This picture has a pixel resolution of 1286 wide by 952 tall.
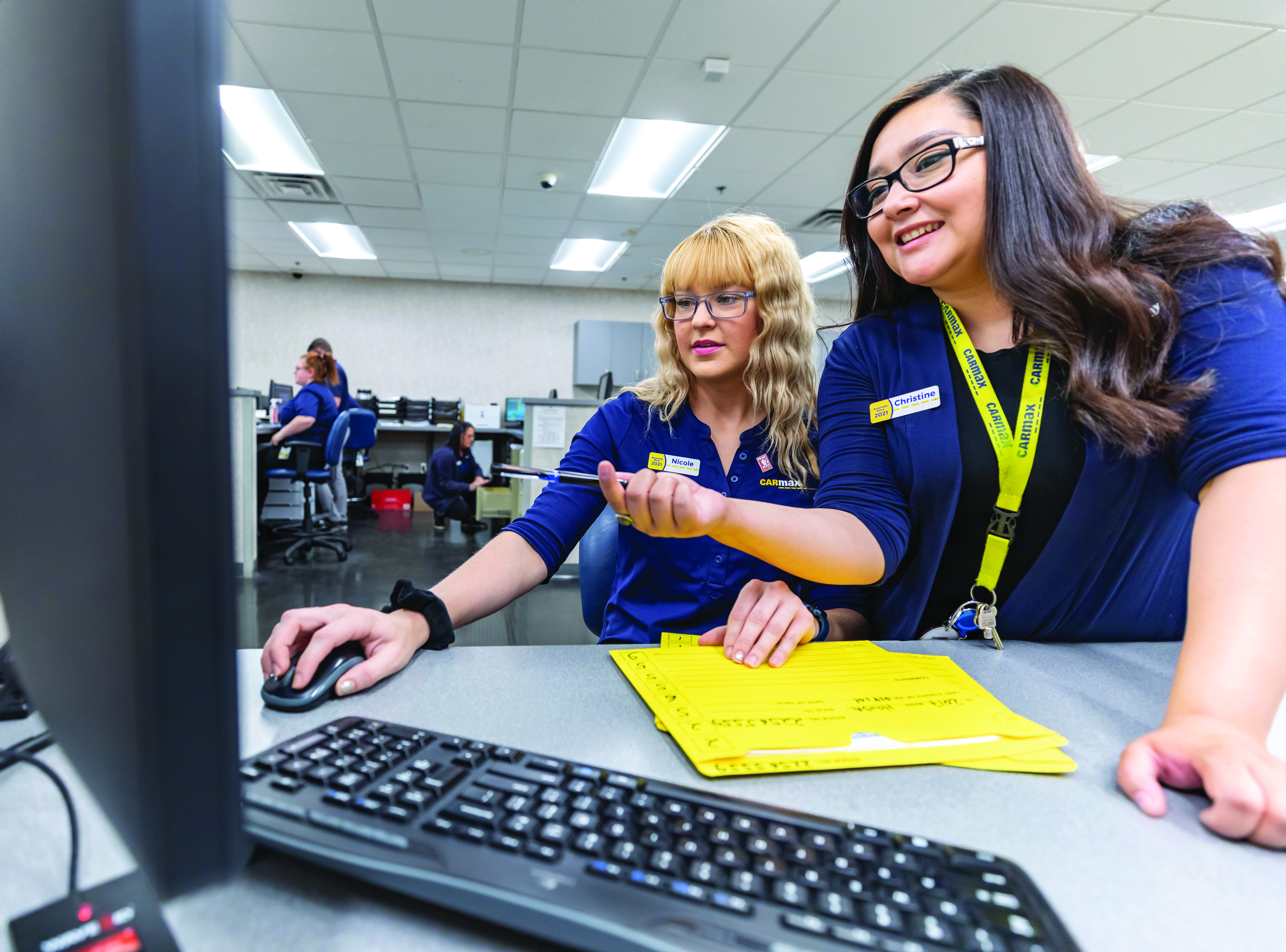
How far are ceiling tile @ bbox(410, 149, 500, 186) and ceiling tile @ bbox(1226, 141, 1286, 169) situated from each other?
15.5 ft

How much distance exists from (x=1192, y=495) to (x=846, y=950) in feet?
2.31

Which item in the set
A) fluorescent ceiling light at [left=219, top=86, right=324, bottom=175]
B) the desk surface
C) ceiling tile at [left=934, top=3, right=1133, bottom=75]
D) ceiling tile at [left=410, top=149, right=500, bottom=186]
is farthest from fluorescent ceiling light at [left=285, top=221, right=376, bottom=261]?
the desk surface

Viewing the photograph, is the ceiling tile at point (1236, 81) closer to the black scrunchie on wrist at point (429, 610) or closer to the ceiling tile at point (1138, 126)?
the ceiling tile at point (1138, 126)

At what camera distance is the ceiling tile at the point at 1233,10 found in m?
2.72

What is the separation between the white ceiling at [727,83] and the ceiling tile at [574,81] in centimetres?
1

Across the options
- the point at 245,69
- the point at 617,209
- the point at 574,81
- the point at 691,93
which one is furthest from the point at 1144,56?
the point at 245,69

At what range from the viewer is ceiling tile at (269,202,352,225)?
543 cm

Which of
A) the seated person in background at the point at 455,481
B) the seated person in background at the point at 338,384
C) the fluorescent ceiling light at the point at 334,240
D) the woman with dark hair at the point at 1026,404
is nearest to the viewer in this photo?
the woman with dark hair at the point at 1026,404

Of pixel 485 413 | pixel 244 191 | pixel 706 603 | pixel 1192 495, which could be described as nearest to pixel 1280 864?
pixel 1192 495

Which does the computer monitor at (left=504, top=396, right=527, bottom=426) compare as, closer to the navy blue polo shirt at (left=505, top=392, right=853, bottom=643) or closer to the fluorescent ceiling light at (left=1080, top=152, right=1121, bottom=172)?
the fluorescent ceiling light at (left=1080, top=152, right=1121, bottom=172)

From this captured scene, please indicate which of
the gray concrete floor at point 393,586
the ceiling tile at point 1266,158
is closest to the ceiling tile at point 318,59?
the gray concrete floor at point 393,586

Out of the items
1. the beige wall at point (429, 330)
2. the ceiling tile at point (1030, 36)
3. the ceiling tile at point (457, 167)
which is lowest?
the beige wall at point (429, 330)

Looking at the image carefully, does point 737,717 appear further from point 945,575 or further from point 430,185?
point 430,185

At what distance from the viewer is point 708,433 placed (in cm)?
117
